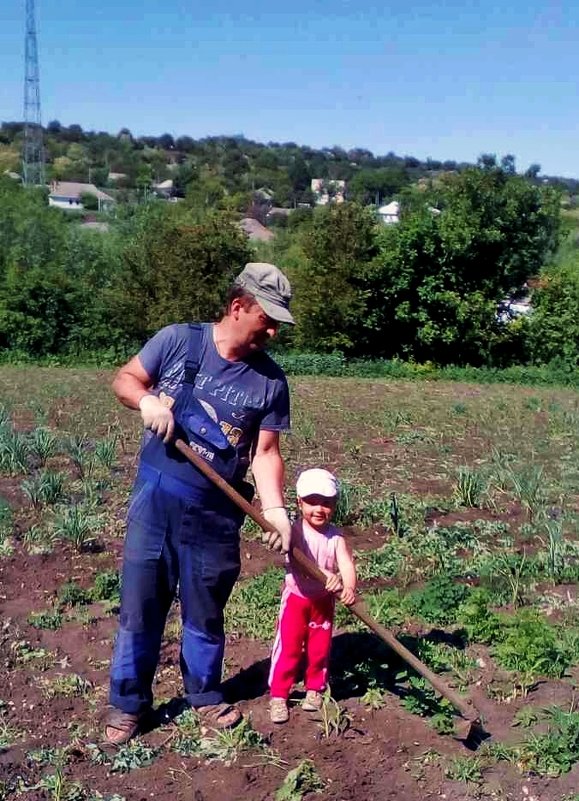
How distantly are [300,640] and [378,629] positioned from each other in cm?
42

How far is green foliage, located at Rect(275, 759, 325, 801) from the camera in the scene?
3.47 m

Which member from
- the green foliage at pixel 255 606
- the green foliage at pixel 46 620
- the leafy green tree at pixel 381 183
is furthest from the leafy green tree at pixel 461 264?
the leafy green tree at pixel 381 183

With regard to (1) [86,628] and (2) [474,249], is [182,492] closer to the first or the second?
(1) [86,628]

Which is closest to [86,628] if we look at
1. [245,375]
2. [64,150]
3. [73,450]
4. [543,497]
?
[245,375]

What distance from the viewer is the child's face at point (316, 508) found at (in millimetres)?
3821

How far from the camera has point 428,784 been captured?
11.8 ft

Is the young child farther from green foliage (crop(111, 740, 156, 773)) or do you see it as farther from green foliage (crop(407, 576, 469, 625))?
green foliage (crop(407, 576, 469, 625))

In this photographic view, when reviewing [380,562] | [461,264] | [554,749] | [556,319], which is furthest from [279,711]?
[556,319]

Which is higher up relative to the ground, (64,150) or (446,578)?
(64,150)

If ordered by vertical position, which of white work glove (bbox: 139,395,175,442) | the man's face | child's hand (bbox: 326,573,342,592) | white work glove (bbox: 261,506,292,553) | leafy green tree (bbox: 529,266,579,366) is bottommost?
leafy green tree (bbox: 529,266,579,366)

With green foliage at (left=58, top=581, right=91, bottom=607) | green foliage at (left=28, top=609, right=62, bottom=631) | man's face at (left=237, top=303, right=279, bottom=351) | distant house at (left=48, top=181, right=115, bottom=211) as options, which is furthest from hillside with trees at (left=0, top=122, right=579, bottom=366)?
distant house at (left=48, top=181, right=115, bottom=211)

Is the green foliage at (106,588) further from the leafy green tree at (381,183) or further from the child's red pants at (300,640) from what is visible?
the leafy green tree at (381,183)

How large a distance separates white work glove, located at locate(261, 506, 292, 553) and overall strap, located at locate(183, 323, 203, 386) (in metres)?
0.60

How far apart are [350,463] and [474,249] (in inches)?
657
